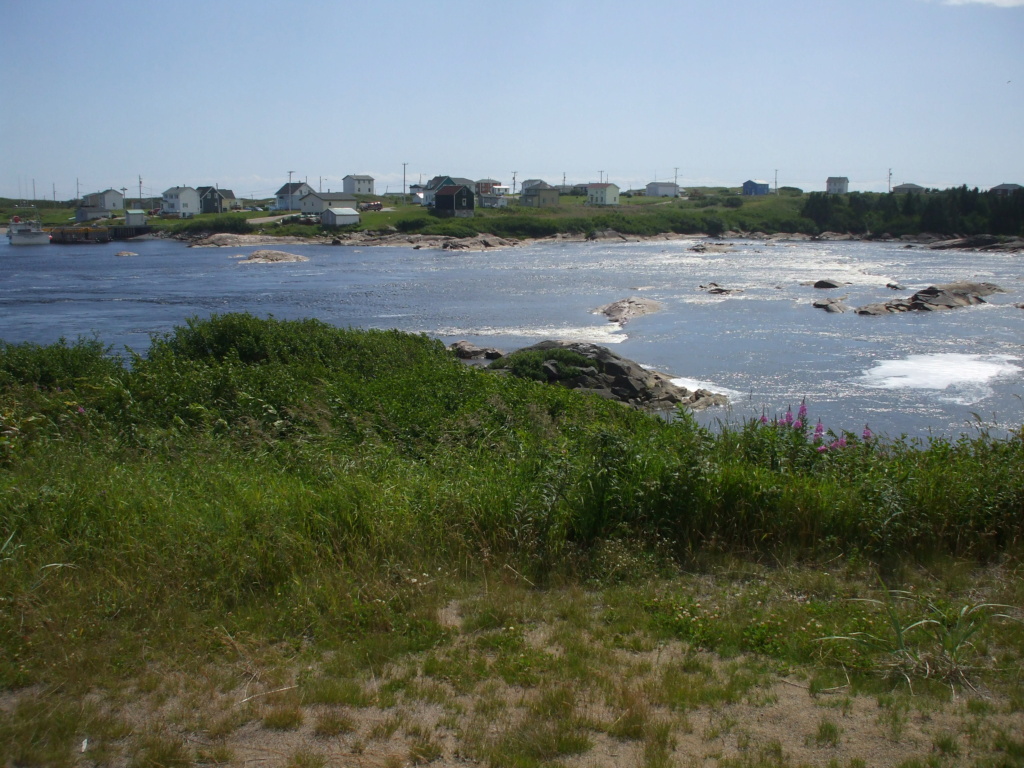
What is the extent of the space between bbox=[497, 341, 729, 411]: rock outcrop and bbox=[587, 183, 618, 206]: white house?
342 feet

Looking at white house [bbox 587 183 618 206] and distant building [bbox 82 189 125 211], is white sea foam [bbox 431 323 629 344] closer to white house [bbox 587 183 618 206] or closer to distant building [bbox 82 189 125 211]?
white house [bbox 587 183 618 206]

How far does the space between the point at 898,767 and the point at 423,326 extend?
3076 cm

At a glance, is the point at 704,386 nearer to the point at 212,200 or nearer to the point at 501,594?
the point at 501,594

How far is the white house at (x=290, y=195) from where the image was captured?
365 ft

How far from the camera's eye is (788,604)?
5090 millimetres

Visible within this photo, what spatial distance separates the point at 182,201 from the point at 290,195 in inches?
592

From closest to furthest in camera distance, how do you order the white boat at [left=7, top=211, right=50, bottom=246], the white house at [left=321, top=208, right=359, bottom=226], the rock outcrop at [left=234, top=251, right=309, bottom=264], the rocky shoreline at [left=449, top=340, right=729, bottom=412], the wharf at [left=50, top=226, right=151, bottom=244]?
the rocky shoreline at [left=449, top=340, right=729, bottom=412] → the rock outcrop at [left=234, top=251, right=309, bottom=264] → the white boat at [left=7, top=211, right=50, bottom=246] → the wharf at [left=50, top=226, right=151, bottom=244] → the white house at [left=321, top=208, right=359, bottom=226]

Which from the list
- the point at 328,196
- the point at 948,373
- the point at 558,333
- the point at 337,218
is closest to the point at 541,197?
the point at 328,196

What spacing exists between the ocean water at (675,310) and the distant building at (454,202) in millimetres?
24888

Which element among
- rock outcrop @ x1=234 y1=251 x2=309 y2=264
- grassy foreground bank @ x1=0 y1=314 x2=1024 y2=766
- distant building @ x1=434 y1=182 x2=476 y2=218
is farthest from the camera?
distant building @ x1=434 y1=182 x2=476 y2=218

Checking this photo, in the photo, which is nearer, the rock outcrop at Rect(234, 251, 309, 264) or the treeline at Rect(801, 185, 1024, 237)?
the rock outcrop at Rect(234, 251, 309, 264)

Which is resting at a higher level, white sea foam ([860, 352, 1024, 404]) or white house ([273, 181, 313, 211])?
white house ([273, 181, 313, 211])

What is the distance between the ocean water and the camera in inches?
853

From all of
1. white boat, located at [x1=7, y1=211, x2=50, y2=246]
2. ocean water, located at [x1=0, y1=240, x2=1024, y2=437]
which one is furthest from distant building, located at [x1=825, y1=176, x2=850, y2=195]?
white boat, located at [x1=7, y1=211, x2=50, y2=246]
